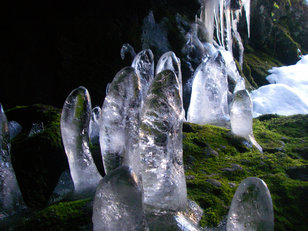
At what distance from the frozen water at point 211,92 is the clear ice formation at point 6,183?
318 cm

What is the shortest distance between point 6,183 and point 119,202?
1282 mm

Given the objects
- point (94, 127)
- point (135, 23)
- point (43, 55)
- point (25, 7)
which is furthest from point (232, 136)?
point (25, 7)

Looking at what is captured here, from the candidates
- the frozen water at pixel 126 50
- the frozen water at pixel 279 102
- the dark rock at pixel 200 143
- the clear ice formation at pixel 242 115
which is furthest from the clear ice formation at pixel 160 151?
the frozen water at pixel 279 102

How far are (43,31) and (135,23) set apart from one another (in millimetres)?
2126

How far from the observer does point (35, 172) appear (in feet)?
10.6

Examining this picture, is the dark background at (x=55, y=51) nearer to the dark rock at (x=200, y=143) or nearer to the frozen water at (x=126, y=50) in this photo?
the frozen water at (x=126, y=50)

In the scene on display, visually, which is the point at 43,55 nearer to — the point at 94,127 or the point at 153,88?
the point at 94,127

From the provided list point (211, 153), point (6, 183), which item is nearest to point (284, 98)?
point (211, 153)

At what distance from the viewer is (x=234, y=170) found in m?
3.12

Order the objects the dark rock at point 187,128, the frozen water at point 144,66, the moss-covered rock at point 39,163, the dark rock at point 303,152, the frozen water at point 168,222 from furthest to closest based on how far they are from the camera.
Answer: the frozen water at point 144,66 → the dark rock at point 187,128 → the dark rock at point 303,152 → the moss-covered rock at point 39,163 → the frozen water at point 168,222

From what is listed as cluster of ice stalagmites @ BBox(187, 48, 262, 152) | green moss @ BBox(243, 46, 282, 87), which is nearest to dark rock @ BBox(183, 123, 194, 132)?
cluster of ice stalagmites @ BBox(187, 48, 262, 152)

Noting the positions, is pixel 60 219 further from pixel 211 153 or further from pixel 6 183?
pixel 211 153

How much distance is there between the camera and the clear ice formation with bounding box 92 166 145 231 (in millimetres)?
1443

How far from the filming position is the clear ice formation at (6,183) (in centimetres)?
225
